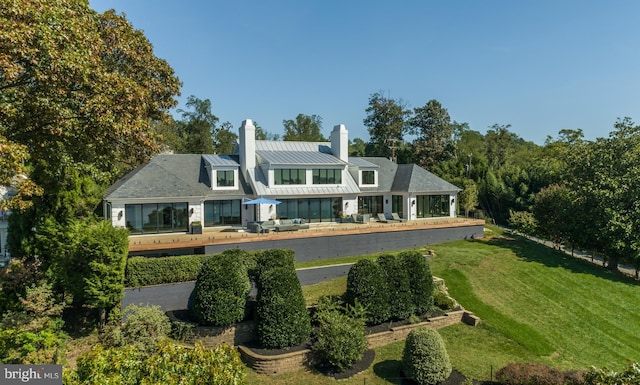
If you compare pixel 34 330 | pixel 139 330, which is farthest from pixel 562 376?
pixel 34 330

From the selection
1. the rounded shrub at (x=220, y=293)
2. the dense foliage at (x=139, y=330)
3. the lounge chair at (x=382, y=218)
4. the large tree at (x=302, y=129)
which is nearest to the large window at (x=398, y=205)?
the lounge chair at (x=382, y=218)

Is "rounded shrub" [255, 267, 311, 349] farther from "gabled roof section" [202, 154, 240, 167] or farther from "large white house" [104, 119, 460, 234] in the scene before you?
"gabled roof section" [202, 154, 240, 167]

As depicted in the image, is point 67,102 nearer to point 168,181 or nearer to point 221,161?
point 168,181

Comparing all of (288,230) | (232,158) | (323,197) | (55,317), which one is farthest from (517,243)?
(55,317)

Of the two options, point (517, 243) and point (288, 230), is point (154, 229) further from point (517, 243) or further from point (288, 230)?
point (517, 243)
